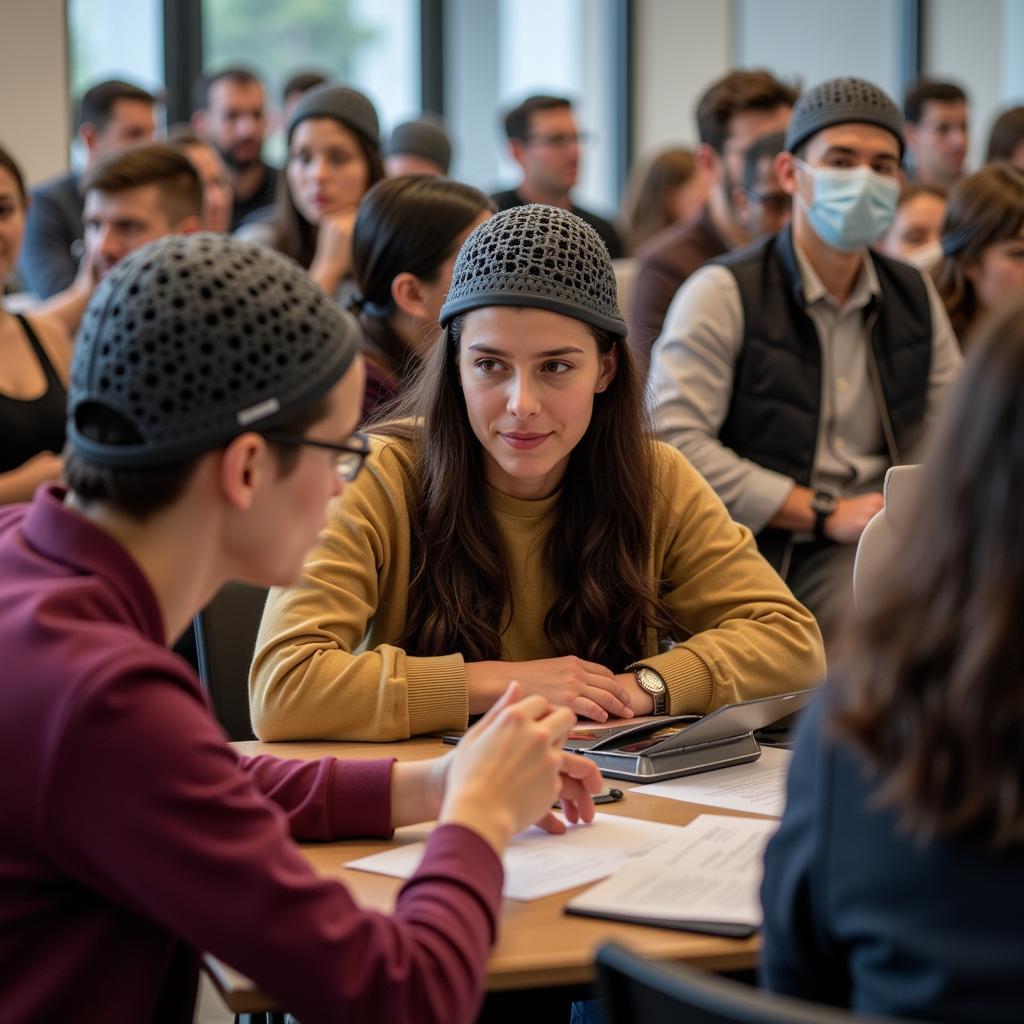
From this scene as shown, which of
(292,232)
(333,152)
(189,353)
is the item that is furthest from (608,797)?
(292,232)

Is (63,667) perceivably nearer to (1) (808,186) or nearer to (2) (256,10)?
(1) (808,186)

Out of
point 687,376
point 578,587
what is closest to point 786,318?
point 687,376

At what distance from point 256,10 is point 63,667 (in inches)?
283

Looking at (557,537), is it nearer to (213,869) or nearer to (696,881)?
(696,881)

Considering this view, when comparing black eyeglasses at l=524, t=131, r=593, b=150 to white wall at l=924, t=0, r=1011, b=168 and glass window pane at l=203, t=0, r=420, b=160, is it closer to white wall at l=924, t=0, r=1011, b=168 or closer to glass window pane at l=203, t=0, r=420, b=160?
glass window pane at l=203, t=0, r=420, b=160

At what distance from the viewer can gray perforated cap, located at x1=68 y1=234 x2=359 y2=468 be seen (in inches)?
47.0

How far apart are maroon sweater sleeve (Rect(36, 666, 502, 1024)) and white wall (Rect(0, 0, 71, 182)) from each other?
584 cm

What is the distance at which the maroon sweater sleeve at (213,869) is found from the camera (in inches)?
42.7

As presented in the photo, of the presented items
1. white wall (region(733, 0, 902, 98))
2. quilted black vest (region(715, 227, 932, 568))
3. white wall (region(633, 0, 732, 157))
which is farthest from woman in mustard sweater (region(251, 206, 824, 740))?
white wall (region(733, 0, 902, 98))

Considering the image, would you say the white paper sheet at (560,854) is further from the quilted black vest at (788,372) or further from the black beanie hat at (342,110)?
the black beanie hat at (342,110)

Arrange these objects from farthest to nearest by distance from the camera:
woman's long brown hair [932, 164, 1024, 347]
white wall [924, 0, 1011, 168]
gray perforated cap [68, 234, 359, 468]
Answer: white wall [924, 0, 1011, 168], woman's long brown hair [932, 164, 1024, 347], gray perforated cap [68, 234, 359, 468]

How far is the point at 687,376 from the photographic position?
3500 millimetres

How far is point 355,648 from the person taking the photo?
2.14m

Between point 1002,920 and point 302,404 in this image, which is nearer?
point 1002,920
